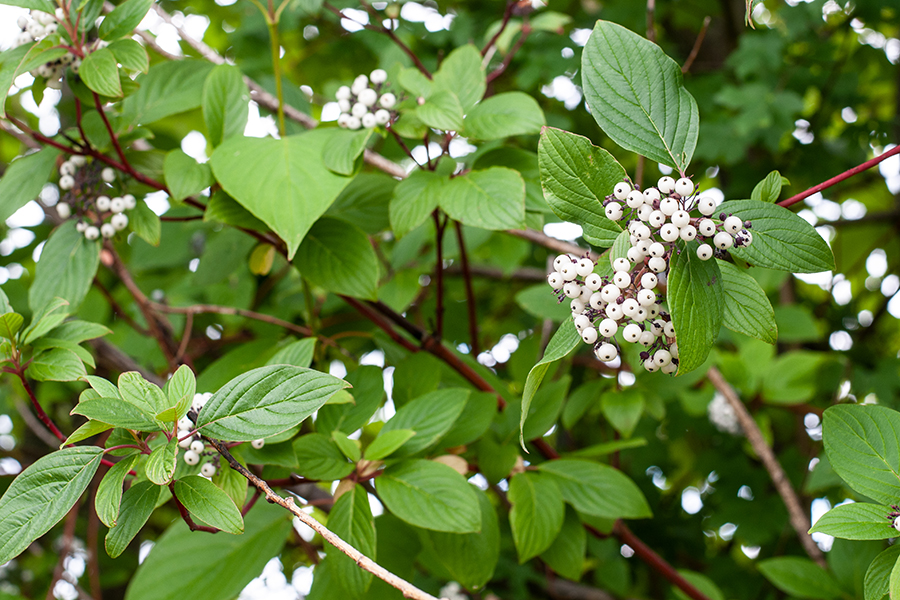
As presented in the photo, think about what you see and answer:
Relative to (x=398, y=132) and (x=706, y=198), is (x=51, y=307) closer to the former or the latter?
(x=398, y=132)

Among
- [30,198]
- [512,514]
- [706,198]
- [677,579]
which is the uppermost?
[706,198]

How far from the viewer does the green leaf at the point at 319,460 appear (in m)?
0.85

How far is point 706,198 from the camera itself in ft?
1.94

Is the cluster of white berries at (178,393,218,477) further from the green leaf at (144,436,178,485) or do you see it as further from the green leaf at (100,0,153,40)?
the green leaf at (100,0,153,40)

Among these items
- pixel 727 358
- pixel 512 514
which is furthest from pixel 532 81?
pixel 512 514

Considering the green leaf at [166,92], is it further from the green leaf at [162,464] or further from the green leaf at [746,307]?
the green leaf at [746,307]

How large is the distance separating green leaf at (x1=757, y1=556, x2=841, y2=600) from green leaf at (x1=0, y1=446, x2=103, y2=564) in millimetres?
1051

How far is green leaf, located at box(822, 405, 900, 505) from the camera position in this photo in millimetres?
674

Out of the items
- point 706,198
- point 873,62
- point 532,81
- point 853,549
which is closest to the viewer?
point 706,198

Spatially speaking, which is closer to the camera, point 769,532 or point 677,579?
point 677,579

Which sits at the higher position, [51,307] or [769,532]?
[51,307]

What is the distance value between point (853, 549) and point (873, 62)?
200 cm

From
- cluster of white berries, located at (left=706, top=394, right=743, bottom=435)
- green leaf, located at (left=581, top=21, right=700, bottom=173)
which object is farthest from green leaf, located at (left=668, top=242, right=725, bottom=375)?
cluster of white berries, located at (left=706, top=394, right=743, bottom=435)

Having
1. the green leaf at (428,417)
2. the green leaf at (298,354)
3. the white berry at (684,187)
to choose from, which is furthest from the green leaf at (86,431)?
the white berry at (684,187)
